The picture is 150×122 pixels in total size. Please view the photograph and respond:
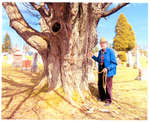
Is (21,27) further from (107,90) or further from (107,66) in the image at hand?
(107,90)

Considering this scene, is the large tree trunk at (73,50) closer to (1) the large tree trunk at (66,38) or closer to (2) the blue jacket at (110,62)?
(1) the large tree trunk at (66,38)

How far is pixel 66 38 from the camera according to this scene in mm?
3197

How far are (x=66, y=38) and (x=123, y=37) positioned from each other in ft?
67.1

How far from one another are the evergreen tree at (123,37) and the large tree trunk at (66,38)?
61.0ft

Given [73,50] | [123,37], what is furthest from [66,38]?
[123,37]

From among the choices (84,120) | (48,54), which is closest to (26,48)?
(48,54)

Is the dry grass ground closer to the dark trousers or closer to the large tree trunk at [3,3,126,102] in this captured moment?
the dark trousers

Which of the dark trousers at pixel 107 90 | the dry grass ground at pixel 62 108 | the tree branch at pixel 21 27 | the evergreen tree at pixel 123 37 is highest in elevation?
the evergreen tree at pixel 123 37

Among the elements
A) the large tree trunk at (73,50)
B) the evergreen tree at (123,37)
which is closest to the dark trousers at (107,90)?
the large tree trunk at (73,50)

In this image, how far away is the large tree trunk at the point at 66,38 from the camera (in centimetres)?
316

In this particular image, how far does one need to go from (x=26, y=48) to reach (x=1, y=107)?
24908 millimetres

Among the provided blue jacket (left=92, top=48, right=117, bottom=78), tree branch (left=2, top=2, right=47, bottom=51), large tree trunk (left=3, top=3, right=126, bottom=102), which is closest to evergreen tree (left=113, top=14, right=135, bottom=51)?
large tree trunk (left=3, top=3, right=126, bottom=102)

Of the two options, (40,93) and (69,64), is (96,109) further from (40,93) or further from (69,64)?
(40,93)

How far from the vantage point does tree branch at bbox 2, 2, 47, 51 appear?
135 inches
